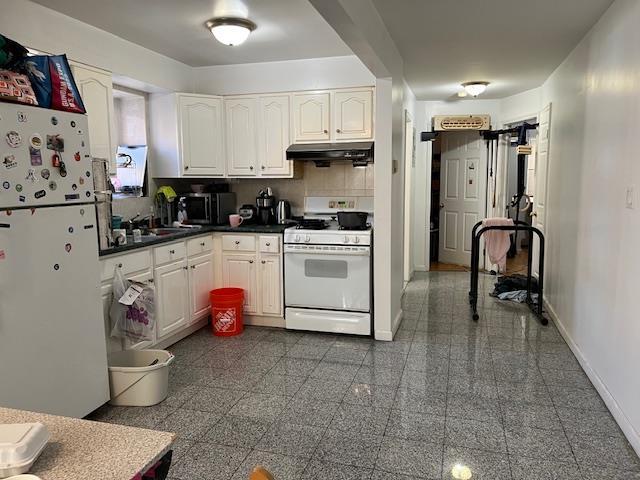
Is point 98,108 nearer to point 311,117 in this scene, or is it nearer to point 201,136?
point 201,136

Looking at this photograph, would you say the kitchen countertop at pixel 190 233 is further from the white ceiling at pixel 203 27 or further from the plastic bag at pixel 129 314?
the white ceiling at pixel 203 27

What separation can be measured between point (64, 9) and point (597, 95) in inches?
139

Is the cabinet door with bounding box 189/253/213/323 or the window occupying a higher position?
the window

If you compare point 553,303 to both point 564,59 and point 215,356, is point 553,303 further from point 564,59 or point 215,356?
point 215,356

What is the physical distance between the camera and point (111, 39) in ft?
11.8

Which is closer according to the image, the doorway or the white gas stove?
the white gas stove

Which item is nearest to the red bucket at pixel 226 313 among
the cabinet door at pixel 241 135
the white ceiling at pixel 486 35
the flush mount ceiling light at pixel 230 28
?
the cabinet door at pixel 241 135

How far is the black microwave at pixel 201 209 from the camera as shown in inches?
178

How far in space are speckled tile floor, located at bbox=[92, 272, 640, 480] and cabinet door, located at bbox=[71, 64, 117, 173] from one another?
161cm

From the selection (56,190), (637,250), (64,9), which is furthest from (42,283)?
(637,250)

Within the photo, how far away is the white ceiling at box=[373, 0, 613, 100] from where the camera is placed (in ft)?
9.86

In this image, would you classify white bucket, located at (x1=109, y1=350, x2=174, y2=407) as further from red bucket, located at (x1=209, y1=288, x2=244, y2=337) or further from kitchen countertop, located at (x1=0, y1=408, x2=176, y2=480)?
kitchen countertop, located at (x1=0, y1=408, x2=176, y2=480)

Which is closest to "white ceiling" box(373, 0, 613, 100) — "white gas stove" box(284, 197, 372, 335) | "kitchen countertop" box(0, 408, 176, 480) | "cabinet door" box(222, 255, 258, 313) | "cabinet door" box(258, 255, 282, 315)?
"white gas stove" box(284, 197, 372, 335)

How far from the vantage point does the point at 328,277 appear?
4.06 m
